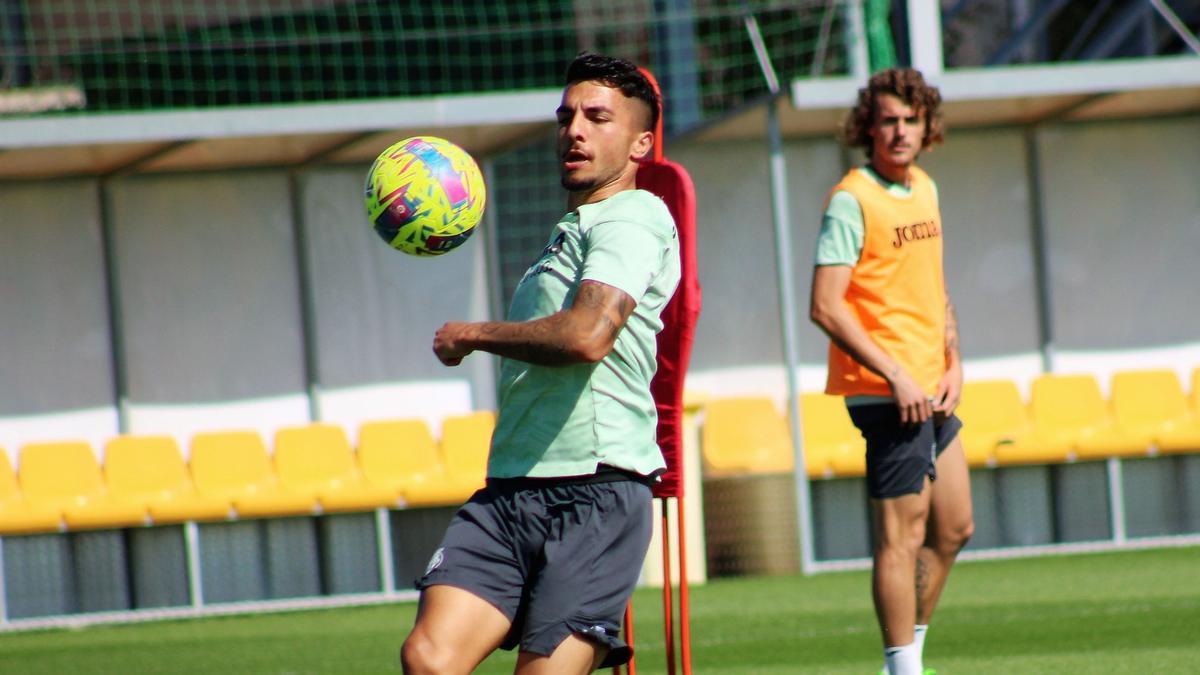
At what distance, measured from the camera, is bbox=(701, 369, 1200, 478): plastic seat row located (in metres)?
11.5

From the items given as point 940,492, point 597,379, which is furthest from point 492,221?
point 597,379

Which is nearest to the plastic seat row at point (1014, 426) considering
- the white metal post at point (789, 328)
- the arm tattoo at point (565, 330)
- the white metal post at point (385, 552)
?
the white metal post at point (789, 328)

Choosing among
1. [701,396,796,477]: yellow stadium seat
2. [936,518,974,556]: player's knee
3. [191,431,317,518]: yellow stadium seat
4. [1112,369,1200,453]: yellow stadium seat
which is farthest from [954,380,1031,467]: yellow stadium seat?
[936,518,974,556]: player's knee

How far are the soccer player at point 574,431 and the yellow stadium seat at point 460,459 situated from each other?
7.52 meters

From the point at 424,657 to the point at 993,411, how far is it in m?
9.38

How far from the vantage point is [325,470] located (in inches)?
466

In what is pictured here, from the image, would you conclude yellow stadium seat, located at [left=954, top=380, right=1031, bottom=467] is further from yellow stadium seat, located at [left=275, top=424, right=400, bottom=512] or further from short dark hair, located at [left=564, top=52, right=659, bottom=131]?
short dark hair, located at [left=564, top=52, right=659, bottom=131]

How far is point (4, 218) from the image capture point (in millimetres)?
13125

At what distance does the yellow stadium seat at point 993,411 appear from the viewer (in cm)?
1209

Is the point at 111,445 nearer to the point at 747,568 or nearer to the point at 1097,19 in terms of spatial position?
the point at 747,568

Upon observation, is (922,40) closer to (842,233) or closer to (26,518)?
(842,233)

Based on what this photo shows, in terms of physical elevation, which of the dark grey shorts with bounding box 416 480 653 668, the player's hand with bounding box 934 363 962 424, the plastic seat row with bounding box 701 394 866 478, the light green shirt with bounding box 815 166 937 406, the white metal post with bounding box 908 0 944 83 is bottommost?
the plastic seat row with bounding box 701 394 866 478

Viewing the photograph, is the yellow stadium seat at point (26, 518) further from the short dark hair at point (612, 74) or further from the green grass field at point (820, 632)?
the short dark hair at point (612, 74)

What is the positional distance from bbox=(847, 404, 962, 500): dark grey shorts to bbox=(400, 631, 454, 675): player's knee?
1.99m
